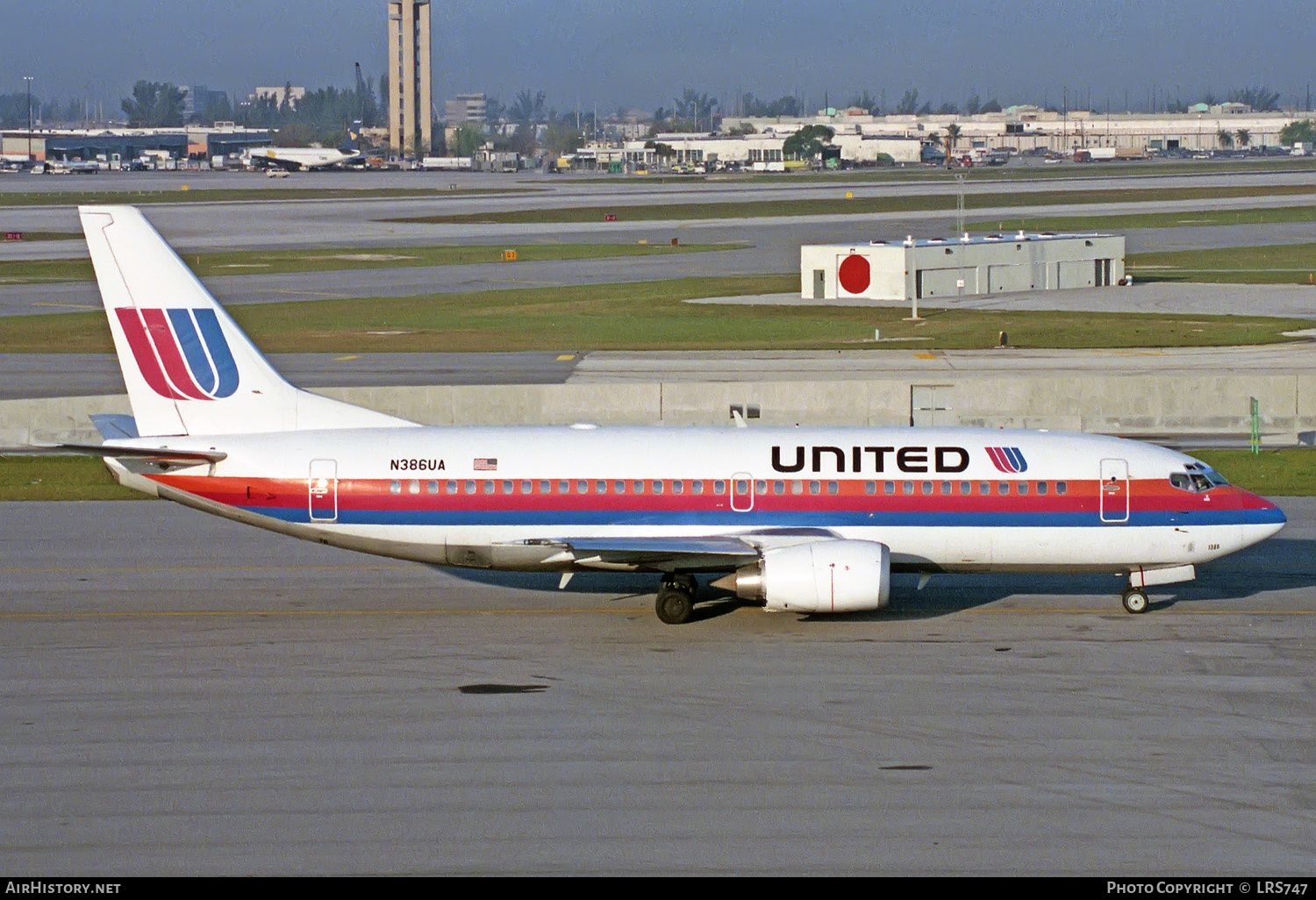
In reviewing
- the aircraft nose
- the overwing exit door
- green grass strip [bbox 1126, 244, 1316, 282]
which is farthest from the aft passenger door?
green grass strip [bbox 1126, 244, 1316, 282]

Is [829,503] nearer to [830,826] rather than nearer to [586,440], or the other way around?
[586,440]

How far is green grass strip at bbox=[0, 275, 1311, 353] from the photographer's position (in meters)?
72.1

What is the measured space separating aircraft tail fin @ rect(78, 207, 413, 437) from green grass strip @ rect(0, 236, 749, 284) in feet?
249

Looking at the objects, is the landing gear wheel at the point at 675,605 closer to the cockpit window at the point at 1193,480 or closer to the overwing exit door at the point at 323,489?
the overwing exit door at the point at 323,489

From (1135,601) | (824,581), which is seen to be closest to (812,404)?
(1135,601)

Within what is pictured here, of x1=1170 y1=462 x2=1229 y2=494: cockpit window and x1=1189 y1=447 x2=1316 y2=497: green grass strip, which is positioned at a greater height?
x1=1170 y1=462 x2=1229 y2=494: cockpit window

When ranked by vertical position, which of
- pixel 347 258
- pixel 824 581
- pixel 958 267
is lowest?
pixel 824 581

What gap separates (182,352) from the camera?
30.8 metres

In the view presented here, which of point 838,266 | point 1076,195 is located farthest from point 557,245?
point 1076,195

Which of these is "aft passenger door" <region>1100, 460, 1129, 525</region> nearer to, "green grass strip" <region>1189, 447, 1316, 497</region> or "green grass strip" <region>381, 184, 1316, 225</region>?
"green grass strip" <region>1189, 447, 1316, 497</region>

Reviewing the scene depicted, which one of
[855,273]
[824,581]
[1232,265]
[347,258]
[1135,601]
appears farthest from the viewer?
[347,258]

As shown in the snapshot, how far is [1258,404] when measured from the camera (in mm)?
51906

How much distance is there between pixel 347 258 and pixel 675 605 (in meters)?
92.7

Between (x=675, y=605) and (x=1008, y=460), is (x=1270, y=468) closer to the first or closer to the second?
(x=1008, y=460)
